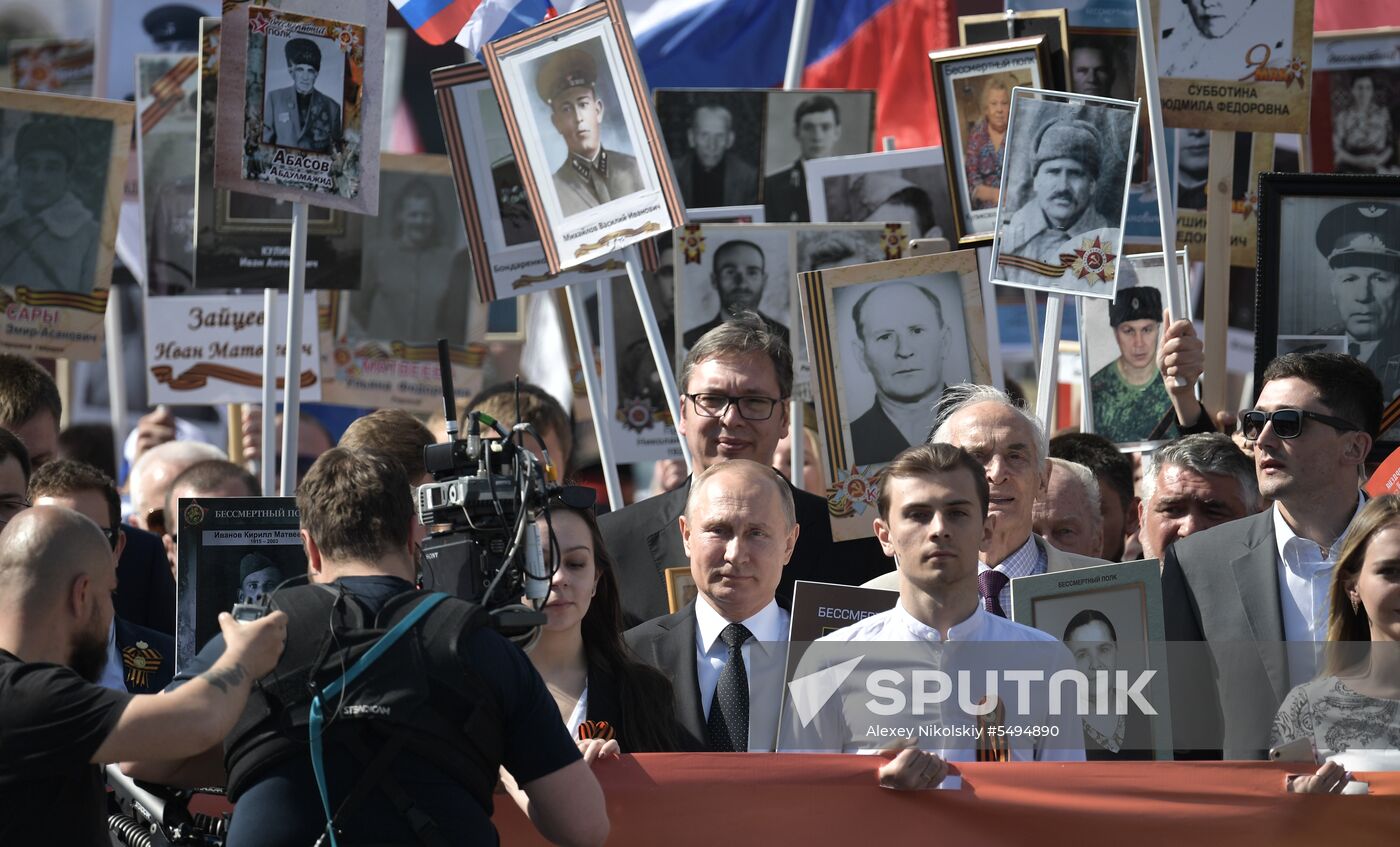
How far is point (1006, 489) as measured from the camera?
193 inches

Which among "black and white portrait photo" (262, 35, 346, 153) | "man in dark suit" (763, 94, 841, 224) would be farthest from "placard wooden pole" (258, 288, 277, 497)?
"man in dark suit" (763, 94, 841, 224)

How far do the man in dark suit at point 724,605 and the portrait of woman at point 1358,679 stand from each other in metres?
1.23

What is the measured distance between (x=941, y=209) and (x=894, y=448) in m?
1.78

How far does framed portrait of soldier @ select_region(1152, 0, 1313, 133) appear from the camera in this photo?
6219mm

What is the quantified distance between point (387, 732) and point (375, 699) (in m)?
0.07

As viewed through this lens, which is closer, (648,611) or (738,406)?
(738,406)

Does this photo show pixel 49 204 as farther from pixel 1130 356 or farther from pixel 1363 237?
pixel 1363 237

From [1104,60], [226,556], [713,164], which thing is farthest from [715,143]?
[226,556]

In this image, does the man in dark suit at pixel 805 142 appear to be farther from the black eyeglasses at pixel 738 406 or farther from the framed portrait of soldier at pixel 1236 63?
the black eyeglasses at pixel 738 406

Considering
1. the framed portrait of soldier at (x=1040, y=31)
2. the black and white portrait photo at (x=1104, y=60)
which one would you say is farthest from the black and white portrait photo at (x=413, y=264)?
the black and white portrait photo at (x=1104, y=60)

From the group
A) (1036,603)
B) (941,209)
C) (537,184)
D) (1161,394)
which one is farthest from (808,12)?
(1036,603)

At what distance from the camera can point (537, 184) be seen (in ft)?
20.4

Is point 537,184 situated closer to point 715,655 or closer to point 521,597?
point 715,655

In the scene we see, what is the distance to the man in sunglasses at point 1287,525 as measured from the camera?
482 centimetres
